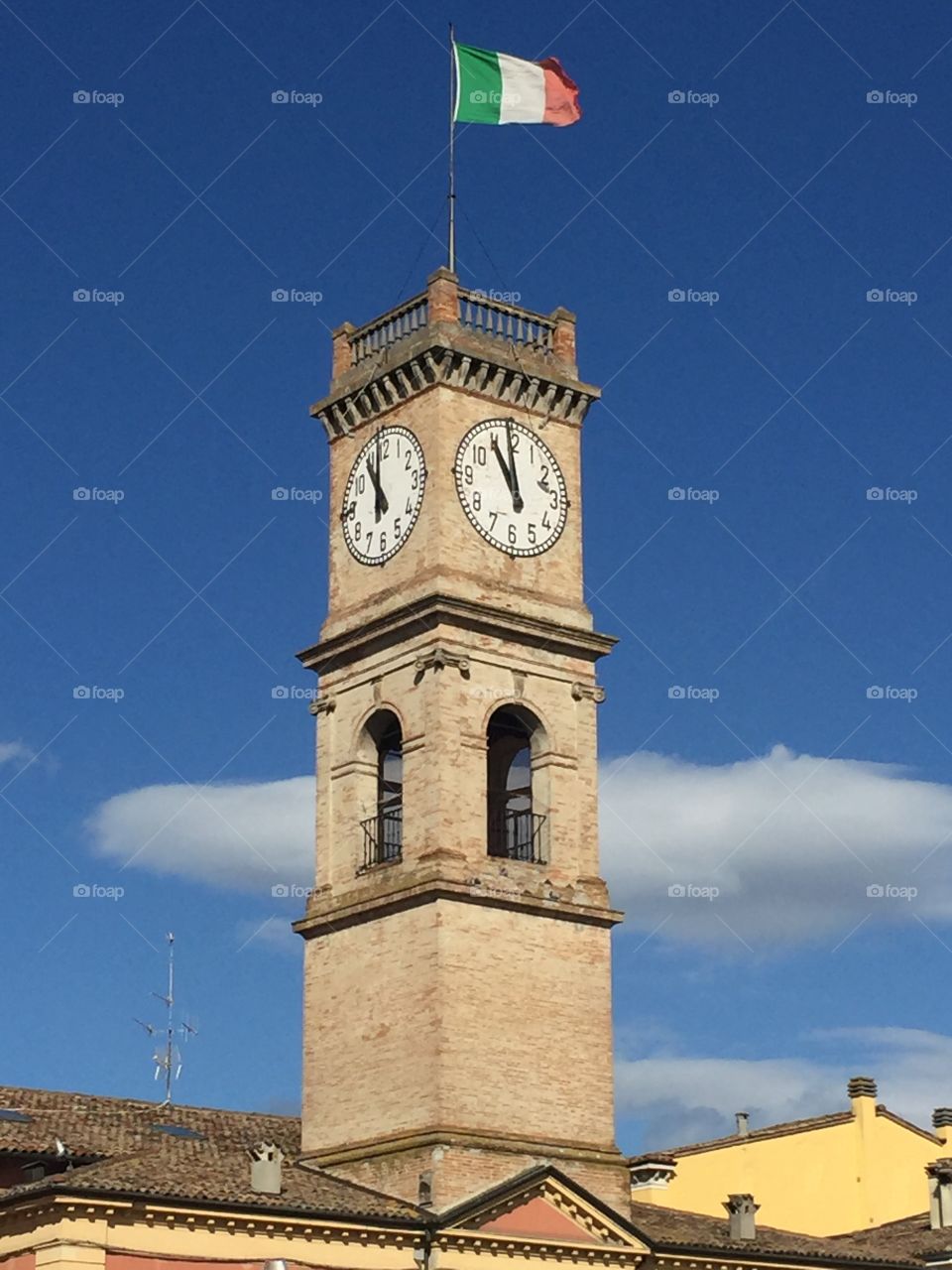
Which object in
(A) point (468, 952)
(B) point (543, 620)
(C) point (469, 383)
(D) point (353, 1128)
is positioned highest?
(C) point (469, 383)

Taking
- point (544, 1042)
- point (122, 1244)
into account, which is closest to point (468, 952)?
point (544, 1042)

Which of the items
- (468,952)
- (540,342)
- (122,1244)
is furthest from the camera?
(540,342)

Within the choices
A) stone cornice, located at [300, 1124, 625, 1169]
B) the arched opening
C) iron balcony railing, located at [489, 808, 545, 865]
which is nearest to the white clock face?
the arched opening

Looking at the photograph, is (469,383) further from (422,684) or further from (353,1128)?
(353,1128)

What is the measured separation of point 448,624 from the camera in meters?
42.2

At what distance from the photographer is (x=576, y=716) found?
4378cm

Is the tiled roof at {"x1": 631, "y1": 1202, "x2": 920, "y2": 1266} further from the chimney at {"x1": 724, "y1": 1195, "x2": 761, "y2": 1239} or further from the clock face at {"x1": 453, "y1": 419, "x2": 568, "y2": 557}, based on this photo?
the clock face at {"x1": 453, "y1": 419, "x2": 568, "y2": 557}

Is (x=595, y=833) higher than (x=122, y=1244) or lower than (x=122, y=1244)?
higher

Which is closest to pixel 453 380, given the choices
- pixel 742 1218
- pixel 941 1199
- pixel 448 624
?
pixel 448 624

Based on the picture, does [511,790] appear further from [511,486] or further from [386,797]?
[511,486]

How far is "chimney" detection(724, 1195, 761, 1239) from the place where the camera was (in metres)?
42.8

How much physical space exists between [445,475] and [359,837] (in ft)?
22.2

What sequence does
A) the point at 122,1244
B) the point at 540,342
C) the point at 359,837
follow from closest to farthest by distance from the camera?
the point at 122,1244 → the point at 359,837 → the point at 540,342

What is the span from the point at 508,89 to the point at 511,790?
42.7ft
